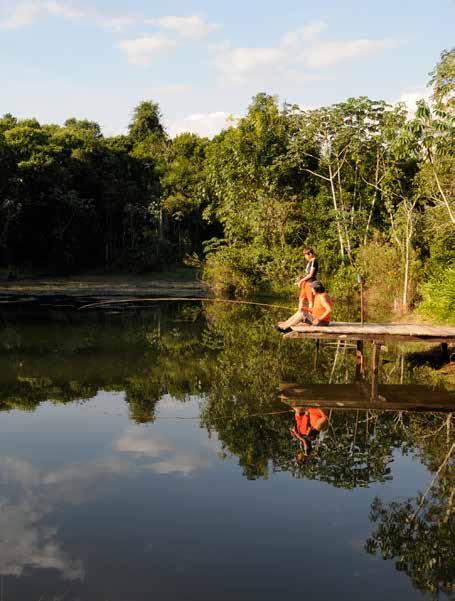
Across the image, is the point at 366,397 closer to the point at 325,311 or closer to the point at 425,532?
the point at 325,311

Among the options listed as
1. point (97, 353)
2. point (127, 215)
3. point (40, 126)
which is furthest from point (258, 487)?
point (40, 126)

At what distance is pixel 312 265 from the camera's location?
13.3 metres

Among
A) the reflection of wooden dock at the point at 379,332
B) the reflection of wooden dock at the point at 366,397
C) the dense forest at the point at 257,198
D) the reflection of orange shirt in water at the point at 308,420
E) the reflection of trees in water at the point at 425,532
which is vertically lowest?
the reflection of trees in water at the point at 425,532

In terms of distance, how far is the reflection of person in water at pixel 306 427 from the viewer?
28.1ft

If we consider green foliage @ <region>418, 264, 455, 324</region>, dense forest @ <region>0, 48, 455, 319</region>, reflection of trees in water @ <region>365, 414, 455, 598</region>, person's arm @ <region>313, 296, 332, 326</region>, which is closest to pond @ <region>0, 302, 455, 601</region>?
reflection of trees in water @ <region>365, 414, 455, 598</region>

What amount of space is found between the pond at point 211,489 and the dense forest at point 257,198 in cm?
706

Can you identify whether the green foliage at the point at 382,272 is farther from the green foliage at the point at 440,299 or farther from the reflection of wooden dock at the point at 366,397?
the reflection of wooden dock at the point at 366,397

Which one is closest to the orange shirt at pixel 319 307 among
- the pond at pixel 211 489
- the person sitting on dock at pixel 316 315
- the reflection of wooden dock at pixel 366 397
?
the person sitting on dock at pixel 316 315

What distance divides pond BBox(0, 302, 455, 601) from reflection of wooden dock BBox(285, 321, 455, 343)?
3.38 ft

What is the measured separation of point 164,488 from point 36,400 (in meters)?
4.65

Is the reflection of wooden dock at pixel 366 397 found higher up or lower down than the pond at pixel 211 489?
higher up

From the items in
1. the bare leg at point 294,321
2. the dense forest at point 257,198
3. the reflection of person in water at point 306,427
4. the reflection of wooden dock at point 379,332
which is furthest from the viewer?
the dense forest at point 257,198

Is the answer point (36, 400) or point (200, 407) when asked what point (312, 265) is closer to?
point (200, 407)

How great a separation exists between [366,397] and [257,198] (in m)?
18.7
